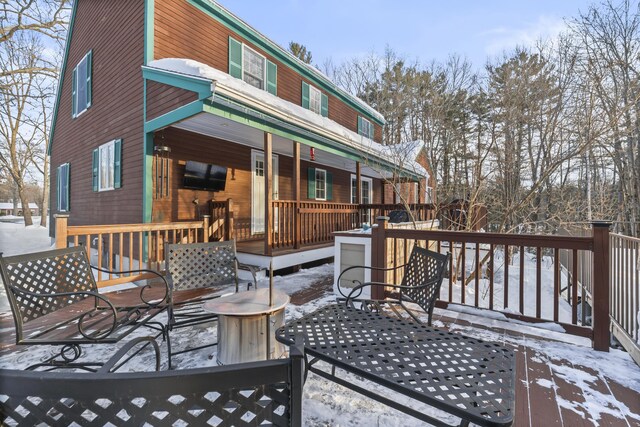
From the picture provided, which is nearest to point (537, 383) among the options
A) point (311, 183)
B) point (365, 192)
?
point (311, 183)

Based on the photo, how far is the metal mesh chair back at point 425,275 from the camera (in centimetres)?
234

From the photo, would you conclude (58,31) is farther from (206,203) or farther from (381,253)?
(381,253)

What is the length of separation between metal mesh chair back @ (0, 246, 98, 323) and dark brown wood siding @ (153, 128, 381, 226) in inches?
129

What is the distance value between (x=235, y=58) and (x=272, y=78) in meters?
1.31

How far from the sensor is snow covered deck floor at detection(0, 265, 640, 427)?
177cm

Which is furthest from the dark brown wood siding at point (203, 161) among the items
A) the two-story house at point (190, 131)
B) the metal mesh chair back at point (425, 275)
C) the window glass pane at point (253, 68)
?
the metal mesh chair back at point (425, 275)

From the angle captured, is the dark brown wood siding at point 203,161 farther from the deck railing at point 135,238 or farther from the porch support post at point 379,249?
the porch support post at point 379,249

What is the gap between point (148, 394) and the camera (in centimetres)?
72

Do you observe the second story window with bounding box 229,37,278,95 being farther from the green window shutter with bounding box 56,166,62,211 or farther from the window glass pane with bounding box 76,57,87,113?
the green window shutter with bounding box 56,166,62,211

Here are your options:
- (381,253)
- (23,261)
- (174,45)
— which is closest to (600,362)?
(381,253)

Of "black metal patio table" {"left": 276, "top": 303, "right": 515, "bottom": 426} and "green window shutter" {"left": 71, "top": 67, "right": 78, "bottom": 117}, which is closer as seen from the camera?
"black metal patio table" {"left": 276, "top": 303, "right": 515, "bottom": 426}

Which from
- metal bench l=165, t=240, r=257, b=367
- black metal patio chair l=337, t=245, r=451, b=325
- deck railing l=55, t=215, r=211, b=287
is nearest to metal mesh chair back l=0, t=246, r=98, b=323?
metal bench l=165, t=240, r=257, b=367

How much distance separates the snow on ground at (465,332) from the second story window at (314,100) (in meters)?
8.36

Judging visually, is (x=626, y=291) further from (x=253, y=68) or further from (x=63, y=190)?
(x=63, y=190)
